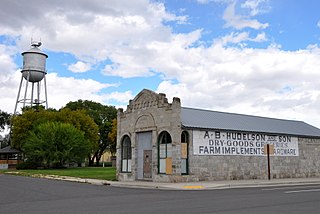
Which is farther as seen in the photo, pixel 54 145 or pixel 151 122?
pixel 54 145

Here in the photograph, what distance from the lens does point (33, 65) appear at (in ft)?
209

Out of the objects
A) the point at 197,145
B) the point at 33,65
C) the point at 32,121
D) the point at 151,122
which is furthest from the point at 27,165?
the point at 197,145

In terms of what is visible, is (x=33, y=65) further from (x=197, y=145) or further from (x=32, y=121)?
(x=197, y=145)

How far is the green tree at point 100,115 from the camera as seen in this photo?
78.2 m

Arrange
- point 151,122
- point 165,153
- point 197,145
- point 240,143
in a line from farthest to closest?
1. point 240,143
2. point 151,122
3. point 197,145
4. point 165,153

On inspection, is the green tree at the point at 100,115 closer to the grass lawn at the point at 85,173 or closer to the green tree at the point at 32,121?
the green tree at the point at 32,121

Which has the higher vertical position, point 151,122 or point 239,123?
point 239,123

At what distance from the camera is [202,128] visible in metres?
27.9

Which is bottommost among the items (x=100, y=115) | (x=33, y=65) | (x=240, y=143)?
(x=240, y=143)

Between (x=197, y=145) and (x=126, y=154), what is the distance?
700cm

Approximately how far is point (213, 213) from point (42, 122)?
53.2 m

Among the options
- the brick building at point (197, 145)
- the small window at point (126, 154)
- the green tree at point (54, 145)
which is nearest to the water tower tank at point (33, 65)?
the green tree at point (54, 145)

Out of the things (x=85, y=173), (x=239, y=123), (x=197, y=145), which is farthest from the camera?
(x=85, y=173)

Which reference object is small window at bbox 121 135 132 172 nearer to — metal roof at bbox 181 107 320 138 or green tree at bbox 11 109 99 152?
metal roof at bbox 181 107 320 138
